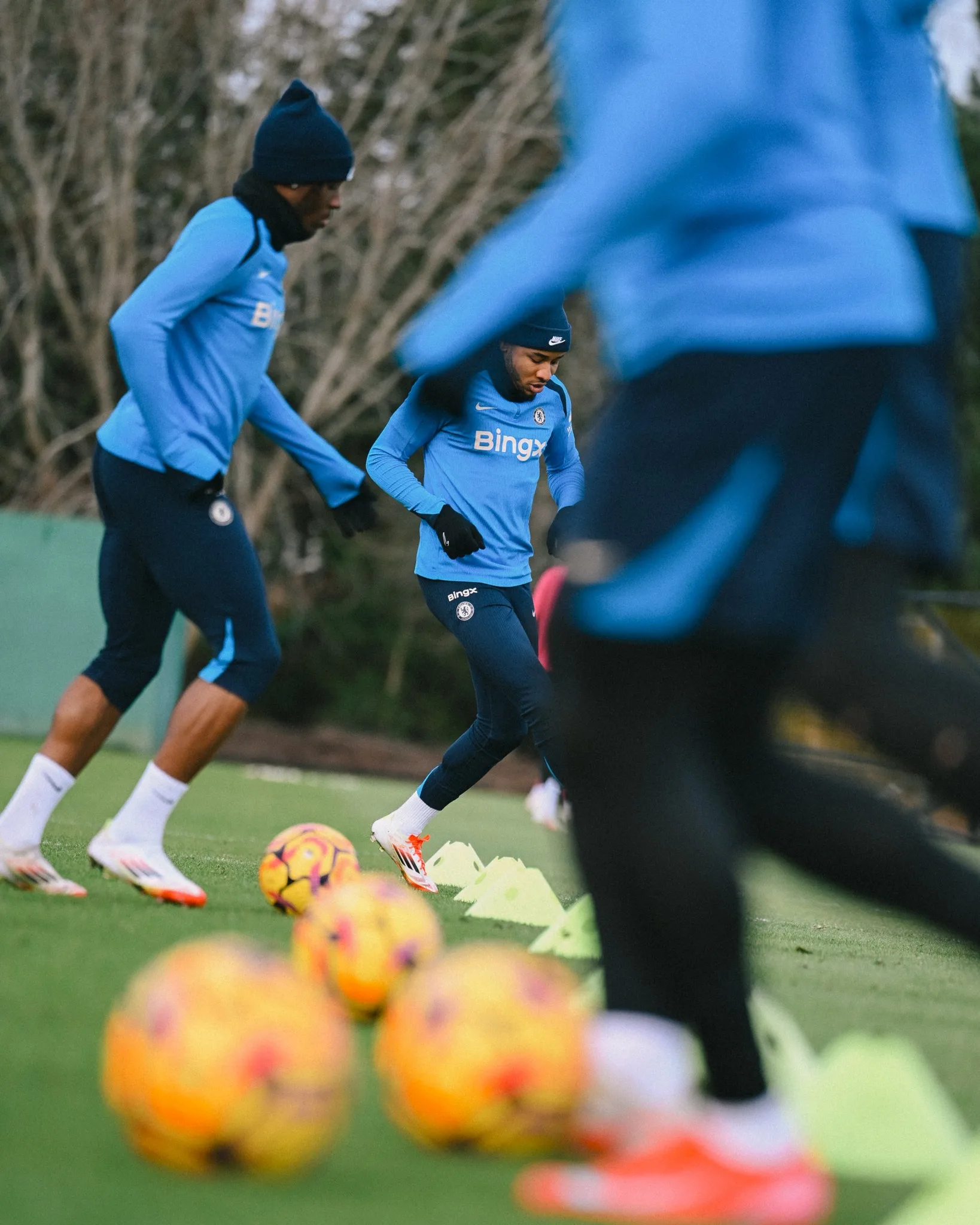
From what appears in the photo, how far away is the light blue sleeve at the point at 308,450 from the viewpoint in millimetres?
5168

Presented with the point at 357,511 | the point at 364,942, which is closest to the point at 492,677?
the point at 357,511

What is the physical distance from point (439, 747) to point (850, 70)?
19965mm

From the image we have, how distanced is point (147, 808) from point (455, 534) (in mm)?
1736

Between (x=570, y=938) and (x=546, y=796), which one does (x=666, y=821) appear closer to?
(x=570, y=938)

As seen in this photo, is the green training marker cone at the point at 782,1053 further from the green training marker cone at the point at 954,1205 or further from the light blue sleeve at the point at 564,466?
the light blue sleeve at the point at 564,466

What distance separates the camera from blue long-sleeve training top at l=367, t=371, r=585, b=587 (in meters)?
6.29

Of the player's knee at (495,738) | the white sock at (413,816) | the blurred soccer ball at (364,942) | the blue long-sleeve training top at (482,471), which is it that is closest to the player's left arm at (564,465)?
the blue long-sleeve training top at (482,471)

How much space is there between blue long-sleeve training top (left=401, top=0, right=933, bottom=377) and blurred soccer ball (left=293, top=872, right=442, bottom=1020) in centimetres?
157

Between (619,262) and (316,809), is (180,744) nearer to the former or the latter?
(619,262)

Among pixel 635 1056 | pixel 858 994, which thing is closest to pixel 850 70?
pixel 635 1056

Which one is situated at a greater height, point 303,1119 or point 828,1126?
point 303,1119

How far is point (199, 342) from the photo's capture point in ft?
15.6

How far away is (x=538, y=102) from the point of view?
65.2 feet

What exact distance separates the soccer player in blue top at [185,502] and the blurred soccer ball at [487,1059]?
2.39m
